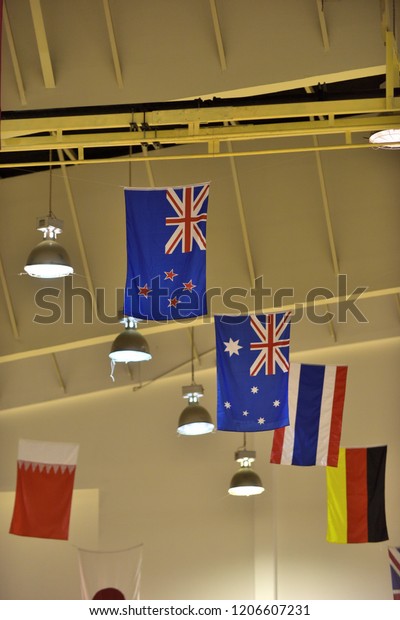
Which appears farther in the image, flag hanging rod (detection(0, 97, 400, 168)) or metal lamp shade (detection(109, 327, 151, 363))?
metal lamp shade (detection(109, 327, 151, 363))

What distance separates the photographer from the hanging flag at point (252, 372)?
14.4 m

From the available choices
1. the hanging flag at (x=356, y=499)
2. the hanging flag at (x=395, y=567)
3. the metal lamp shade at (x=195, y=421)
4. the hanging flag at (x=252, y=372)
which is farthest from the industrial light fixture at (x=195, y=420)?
the hanging flag at (x=395, y=567)

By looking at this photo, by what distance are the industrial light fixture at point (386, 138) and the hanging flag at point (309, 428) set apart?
12.3ft

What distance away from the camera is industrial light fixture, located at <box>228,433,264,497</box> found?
19094 mm

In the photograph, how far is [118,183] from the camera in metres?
19.4

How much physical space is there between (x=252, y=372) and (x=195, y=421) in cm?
370

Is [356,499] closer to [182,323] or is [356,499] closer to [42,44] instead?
[182,323]

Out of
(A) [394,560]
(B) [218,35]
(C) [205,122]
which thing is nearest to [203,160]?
(C) [205,122]

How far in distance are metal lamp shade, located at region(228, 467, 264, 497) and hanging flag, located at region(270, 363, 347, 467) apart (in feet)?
9.99

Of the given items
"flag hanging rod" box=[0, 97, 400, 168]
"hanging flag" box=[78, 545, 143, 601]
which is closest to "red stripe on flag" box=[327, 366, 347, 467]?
"flag hanging rod" box=[0, 97, 400, 168]

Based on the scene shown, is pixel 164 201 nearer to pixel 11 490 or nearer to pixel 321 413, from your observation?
pixel 321 413

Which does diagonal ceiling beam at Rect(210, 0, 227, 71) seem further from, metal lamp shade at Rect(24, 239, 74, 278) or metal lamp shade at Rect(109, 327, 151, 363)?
metal lamp shade at Rect(109, 327, 151, 363)

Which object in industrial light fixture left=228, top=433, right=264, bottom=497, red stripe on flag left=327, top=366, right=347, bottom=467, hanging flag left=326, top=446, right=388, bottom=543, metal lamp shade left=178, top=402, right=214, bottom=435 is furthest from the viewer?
industrial light fixture left=228, top=433, right=264, bottom=497

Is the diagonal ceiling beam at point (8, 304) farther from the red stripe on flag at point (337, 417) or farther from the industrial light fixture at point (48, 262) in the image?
the red stripe on flag at point (337, 417)
